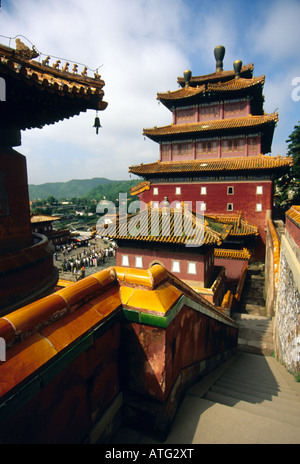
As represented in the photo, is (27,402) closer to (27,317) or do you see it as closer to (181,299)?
(27,317)

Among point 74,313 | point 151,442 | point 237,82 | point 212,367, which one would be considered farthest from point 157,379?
point 237,82

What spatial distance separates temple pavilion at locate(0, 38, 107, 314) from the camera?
9.73 feet

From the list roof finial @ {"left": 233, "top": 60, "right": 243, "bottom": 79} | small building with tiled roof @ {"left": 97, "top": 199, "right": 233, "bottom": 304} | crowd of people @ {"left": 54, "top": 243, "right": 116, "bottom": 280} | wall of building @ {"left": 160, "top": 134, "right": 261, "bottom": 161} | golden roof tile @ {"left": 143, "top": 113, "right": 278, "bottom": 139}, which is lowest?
crowd of people @ {"left": 54, "top": 243, "right": 116, "bottom": 280}

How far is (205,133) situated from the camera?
20828 millimetres

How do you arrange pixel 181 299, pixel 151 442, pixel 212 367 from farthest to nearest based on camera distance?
1. pixel 212 367
2. pixel 181 299
3. pixel 151 442

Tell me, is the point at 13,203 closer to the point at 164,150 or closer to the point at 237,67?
the point at 164,150

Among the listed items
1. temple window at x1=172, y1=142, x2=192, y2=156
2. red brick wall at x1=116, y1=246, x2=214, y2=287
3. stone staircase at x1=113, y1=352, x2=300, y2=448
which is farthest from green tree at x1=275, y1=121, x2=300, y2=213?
stone staircase at x1=113, y1=352, x2=300, y2=448

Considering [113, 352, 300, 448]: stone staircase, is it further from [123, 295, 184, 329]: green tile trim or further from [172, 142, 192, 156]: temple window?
[172, 142, 192, 156]: temple window

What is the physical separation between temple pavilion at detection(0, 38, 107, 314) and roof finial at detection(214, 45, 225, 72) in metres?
25.8

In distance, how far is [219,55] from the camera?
23.8m

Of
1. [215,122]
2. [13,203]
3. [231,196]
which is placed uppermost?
[215,122]

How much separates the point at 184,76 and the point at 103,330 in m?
26.8

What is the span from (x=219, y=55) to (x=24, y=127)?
88.0 ft

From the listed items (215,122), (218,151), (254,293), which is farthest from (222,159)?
(254,293)
